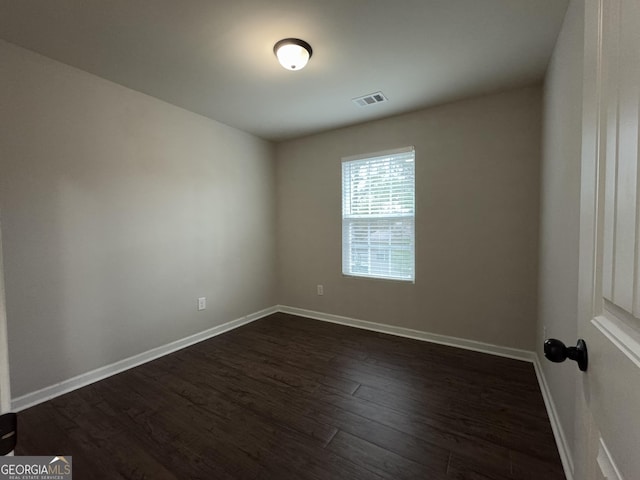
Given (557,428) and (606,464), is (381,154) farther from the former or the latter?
(606,464)

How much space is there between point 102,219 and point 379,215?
2661 millimetres

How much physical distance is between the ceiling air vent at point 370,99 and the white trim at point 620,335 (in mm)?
2484

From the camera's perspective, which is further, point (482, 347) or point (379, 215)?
point (379, 215)

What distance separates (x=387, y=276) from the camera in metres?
3.12

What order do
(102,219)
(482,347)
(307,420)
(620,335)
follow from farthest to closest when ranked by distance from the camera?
(482,347)
(102,219)
(307,420)
(620,335)

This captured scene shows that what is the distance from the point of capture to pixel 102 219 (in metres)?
2.21

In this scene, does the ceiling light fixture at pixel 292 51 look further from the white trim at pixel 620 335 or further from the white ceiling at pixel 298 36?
the white trim at pixel 620 335

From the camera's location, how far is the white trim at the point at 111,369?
1.87 meters

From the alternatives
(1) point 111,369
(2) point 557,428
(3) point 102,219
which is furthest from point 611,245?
(1) point 111,369

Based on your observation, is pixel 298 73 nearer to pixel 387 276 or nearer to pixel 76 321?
pixel 387 276

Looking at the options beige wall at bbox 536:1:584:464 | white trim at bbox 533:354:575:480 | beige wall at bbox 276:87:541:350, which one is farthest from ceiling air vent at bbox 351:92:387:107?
white trim at bbox 533:354:575:480

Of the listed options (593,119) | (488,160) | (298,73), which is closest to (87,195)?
(298,73)

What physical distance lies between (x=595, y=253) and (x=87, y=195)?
2915 millimetres

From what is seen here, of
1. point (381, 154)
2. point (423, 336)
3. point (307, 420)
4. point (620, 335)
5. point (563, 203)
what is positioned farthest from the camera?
point (381, 154)
